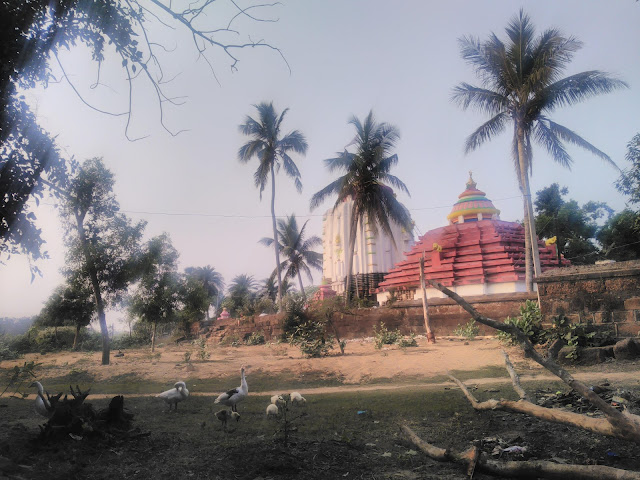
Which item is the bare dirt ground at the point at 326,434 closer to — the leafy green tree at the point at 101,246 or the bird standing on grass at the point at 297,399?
the bird standing on grass at the point at 297,399

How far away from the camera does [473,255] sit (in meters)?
18.4

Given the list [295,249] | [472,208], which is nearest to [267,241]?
[295,249]

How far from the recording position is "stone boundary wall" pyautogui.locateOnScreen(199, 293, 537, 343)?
13.9m

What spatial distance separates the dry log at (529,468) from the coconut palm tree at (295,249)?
31.9 meters

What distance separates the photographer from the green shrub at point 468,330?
1318 cm

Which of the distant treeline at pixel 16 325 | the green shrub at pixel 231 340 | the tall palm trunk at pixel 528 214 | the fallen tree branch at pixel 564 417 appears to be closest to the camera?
the fallen tree branch at pixel 564 417

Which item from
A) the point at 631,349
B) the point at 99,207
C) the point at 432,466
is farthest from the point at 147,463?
the point at 99,207

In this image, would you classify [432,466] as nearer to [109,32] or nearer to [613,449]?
[613,449]

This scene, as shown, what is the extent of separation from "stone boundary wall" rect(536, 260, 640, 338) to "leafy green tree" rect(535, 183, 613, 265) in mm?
18833

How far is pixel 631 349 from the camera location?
7621 millimetres

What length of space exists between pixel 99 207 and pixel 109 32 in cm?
1105

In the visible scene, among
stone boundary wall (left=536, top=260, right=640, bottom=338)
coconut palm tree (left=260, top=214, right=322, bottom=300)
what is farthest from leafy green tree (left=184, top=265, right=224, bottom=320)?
stone boundary wall (left=536, top=260, right=640, bottom=338)

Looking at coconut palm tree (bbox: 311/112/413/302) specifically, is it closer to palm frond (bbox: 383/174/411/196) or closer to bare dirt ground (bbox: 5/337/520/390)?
palm frond (bbox: 383/174/411/196)

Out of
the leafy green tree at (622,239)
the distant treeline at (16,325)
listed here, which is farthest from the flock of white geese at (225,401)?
the distant treeline at (16,325)
